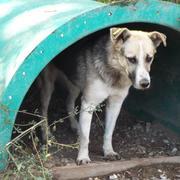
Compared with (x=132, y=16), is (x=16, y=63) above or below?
below

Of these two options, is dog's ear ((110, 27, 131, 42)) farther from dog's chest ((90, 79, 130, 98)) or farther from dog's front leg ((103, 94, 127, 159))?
dog's front leg ((103, 94, 127, 159))

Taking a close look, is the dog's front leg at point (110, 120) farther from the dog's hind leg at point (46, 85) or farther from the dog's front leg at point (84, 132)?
the dog's hind leg at point (46, 85)

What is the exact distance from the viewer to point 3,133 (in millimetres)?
3758

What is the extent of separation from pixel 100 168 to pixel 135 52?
100 cm

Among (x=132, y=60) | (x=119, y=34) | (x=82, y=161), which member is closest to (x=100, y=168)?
(x=82, y=161)

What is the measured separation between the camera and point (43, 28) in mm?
3924

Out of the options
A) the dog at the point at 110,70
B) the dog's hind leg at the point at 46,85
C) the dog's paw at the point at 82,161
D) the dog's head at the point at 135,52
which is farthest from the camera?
the dog's hind leg at the point at 46,85

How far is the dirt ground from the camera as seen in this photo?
4344 millimetres

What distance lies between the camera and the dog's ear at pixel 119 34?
4.11m

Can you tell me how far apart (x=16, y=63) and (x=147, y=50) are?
1062 mm

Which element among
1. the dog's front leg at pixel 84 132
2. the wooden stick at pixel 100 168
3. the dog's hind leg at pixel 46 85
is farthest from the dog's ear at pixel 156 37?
the dog's hind leg at pixel 46 85

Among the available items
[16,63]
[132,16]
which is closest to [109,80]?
[132,16]

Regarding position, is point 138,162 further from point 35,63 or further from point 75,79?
point 35,63

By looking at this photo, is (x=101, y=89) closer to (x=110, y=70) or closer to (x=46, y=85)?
(x=110, y=70)
